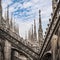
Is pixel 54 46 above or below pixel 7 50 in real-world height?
above

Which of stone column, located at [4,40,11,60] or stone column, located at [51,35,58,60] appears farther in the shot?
stone column, located at [4,40,11,60]

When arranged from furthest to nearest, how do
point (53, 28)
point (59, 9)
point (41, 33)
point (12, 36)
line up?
point (41, 33), point (12, 36), point (53, 28), point (59, 9)

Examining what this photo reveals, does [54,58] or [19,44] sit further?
[19,44]

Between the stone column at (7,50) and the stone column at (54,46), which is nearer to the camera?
the stone column at (54,46)

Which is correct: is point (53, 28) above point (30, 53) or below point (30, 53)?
above

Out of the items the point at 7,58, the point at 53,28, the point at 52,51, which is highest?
the point at 53,28

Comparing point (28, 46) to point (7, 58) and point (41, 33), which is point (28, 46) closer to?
point (7, 58)

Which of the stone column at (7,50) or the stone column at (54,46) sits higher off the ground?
the stone column at (54,46)

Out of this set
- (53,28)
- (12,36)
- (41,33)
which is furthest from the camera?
(41,33)

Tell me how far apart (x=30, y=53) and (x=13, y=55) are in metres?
1.84

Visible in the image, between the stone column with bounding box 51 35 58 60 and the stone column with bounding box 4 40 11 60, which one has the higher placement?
the stone column with bounding box 51 35 58 60

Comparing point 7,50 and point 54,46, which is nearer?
point 54,46

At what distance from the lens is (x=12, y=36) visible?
37656 millimetres

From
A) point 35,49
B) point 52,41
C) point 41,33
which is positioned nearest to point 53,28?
point 52,41
